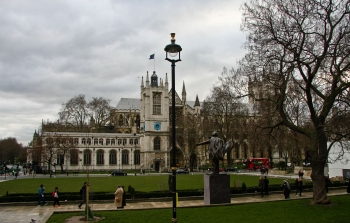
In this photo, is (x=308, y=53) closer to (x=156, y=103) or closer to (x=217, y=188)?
(x=217, y=188)

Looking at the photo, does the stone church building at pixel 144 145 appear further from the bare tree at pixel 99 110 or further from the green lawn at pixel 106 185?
the green lawn at pixel 106 185

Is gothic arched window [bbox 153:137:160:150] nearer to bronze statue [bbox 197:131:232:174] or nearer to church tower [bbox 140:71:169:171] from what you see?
church tower [bbox 140:71:169:171]

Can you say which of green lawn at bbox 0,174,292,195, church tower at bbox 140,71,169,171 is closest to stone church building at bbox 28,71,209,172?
church tower at bbox 140,71,169,171

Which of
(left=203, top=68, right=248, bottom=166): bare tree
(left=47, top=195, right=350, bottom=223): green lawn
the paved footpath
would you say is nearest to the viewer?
(left=47, top=195, right=350, bottom=223): green lawn

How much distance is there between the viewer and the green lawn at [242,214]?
1458 cm

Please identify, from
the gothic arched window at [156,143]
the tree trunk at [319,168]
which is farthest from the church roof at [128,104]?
the tree trunk at [319,168]

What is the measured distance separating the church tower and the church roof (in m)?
19.5

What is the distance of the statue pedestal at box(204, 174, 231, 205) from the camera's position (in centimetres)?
1761

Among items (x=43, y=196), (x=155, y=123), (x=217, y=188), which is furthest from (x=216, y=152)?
(x=155, y=123)

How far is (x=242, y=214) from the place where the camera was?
15930 mm

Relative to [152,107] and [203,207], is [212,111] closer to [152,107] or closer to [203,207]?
[152,107]

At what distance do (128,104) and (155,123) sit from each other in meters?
25.6

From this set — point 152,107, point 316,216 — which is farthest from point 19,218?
point 152,107

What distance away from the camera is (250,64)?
2075 cm
